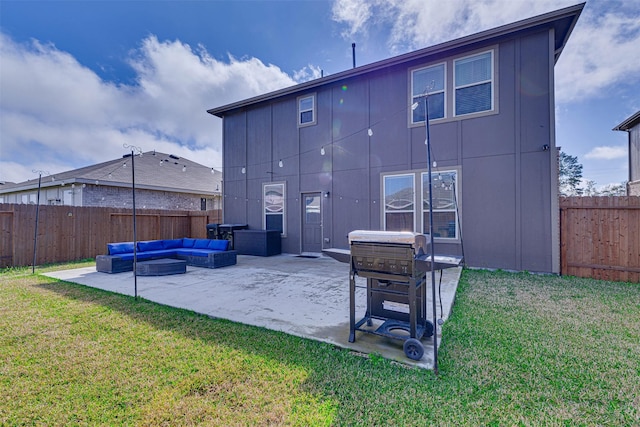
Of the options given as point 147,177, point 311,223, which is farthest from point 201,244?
point 147,177

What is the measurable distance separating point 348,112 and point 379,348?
281 inches

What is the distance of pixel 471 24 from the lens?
22.7 ft

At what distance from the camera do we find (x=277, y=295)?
463 cm

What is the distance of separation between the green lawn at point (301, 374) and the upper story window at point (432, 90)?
17.0 feet

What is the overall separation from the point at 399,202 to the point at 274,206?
4379mm

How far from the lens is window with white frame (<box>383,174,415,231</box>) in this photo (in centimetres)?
741

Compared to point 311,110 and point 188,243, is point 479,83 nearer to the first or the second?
point 311,110

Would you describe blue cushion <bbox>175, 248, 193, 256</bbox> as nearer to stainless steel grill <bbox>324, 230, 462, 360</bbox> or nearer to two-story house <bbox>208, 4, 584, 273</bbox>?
two-story house <bbox>208, 4, 584, 273</bbox>

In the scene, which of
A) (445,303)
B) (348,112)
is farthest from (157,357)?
(348,112)

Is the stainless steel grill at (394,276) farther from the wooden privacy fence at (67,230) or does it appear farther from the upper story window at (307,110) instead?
the wooden privacy fence at (67,230)

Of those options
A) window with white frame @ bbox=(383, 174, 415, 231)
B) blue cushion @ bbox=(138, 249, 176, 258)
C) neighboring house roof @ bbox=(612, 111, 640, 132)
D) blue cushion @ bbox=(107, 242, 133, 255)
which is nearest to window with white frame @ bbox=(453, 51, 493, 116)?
window with white frame @ bbox=(383, 174, 415, 231)

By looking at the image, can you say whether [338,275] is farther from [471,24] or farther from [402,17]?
[402,17]

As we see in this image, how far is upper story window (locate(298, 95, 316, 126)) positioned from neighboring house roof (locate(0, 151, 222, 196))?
537cm

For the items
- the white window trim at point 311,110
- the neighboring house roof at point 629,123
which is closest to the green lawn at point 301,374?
the white window trim at point 311,110
